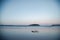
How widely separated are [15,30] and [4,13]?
25.1 inches

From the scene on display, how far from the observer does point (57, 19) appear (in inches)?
78.4

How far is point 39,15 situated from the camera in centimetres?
206

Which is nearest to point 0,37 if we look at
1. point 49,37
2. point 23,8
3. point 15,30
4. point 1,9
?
point 15,30

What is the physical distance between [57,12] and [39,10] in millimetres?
529

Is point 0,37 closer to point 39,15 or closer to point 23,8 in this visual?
point 23,8

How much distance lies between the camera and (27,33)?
2.25 metres

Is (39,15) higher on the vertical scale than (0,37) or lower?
higher

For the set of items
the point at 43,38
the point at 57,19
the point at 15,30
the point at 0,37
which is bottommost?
the point at 43,38

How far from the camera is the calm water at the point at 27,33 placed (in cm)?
202

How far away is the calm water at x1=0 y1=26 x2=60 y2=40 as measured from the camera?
6.61 feet

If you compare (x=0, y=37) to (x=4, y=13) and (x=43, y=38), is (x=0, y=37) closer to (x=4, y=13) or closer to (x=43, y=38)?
(x=4, y=13)

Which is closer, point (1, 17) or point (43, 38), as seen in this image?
point (1, 17)

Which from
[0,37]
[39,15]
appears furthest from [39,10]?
[0,37]

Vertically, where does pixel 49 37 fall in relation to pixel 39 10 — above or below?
below
